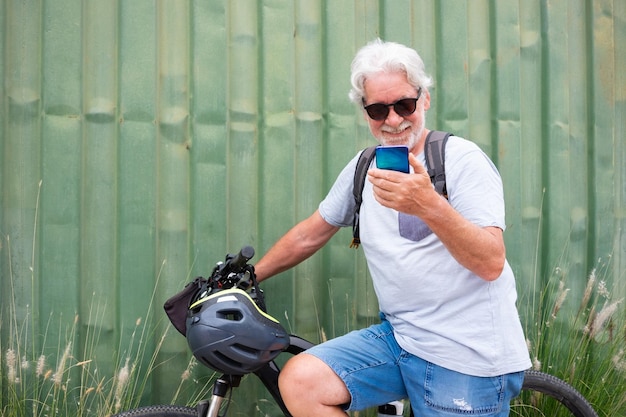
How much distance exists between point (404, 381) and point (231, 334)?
78 centimetres

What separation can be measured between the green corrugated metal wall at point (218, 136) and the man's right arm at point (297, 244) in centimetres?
43

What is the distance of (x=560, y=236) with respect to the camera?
406cm

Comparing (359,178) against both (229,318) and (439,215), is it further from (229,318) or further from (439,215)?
(229,318)

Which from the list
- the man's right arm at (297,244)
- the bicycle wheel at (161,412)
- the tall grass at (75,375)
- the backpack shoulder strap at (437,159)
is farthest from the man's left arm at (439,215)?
the tall grass at (75,375)

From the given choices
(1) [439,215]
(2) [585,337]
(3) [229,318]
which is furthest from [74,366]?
(2) [585,337]

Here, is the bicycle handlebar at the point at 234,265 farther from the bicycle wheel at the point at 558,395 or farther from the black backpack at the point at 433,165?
the bicycle wheel at the point at 558,395

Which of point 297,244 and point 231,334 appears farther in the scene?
point 297,244

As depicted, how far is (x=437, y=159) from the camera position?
2.64 metres

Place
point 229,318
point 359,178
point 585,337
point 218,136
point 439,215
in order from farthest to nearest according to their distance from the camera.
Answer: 1. point 585,337
2. point 218,136
3. point 359,178
4. point 229,318
5. point 439,215

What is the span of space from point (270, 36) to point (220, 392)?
6.36 ft

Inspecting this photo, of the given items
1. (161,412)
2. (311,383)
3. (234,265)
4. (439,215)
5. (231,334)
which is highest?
(439,215)

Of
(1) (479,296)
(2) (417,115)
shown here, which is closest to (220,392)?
(1) (479,296)

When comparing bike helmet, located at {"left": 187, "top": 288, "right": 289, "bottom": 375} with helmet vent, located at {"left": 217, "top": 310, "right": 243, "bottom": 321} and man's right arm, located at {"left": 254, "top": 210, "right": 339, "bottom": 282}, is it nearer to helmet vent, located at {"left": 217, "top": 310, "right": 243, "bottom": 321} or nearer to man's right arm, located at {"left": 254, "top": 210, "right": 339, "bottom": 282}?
helmet vent, located at {"left": 217, "top": 310, "right": 243, "bottom": 321}

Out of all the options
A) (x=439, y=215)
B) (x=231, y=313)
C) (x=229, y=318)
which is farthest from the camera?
(x=229, y=318)
